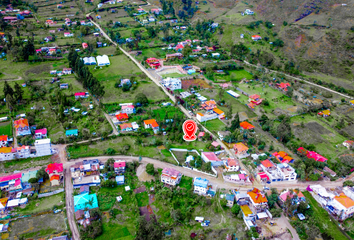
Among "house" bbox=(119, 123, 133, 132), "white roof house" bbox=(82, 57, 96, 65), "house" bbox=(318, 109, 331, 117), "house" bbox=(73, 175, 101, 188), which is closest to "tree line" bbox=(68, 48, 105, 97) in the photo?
"white roof house" bbox=(82, 57, 96, 65)

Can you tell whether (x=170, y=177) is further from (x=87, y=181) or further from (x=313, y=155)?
(x=313, y=155)

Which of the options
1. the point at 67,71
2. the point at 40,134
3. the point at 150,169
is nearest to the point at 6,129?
the point at 40,134

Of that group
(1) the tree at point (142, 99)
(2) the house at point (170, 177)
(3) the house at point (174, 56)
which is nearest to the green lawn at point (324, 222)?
(2) the house at point (170, 177)

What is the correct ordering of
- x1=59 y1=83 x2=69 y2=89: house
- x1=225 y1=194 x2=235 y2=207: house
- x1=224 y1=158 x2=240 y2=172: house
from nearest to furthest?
x1=225 y1=194 x2=235 y2=207: house < x1=224 y1=158 x2=240 y2=172: house < x1=59 y1=83 x2=69 y2=89: house

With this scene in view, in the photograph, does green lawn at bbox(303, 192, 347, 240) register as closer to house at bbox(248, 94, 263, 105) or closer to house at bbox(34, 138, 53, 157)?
house at bbox(248, 94, 263, 105)

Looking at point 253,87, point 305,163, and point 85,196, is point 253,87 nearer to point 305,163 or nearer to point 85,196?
point 305,163

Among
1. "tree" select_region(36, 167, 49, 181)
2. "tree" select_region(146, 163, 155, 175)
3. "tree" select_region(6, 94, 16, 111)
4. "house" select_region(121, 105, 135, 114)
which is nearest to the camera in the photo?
"tree" select_region(36, 167, 49, 181)

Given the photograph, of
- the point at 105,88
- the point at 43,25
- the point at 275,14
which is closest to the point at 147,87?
the point at 105,88
